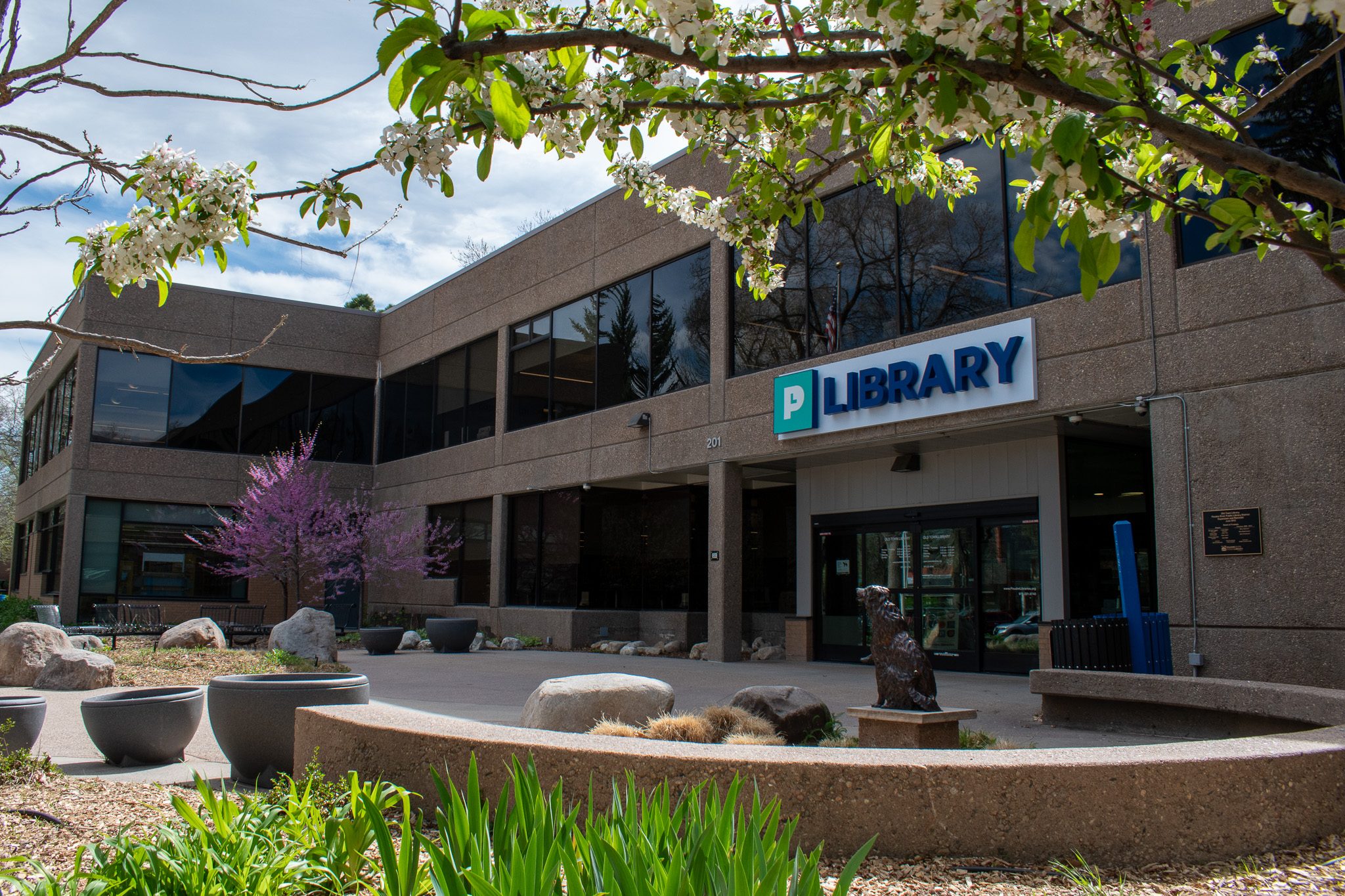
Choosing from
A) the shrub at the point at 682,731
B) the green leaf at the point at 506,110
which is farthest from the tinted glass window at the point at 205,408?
the green leaf at the point at 506,110

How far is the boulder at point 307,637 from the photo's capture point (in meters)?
16.6

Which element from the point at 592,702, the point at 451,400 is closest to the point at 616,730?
the point at 592,702

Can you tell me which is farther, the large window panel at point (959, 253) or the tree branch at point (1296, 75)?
the large window panel at point (959, 253)

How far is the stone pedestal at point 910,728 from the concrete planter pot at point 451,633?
13581 millimetres

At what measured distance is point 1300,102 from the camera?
34.8 ft

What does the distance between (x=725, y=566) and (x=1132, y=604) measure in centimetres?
841

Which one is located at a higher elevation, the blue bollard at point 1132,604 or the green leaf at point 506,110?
the green leaf at point 506,110

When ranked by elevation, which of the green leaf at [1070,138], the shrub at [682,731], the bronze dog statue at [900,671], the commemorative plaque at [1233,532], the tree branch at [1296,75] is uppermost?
the tree branch at [1296,75]

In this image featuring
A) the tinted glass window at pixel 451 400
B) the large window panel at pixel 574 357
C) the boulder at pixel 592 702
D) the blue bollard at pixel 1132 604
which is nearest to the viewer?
the boulder at pixel 592 702

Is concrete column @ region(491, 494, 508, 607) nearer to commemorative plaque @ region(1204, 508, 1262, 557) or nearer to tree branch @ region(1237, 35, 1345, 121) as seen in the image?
commemorative plaque @ region(1204, 508, 1262, 557)

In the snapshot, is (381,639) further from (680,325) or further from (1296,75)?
(1296,75)

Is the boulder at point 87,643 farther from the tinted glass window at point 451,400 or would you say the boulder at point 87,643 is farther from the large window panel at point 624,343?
the tinted glass window at point 451,400

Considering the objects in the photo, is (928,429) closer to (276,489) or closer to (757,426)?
(757,426)

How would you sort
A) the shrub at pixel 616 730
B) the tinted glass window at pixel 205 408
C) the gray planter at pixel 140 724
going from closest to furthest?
the shrub at pixel 616 730, the gray planter at pixel 140 724, the tinted glass window at pixel 205 408
